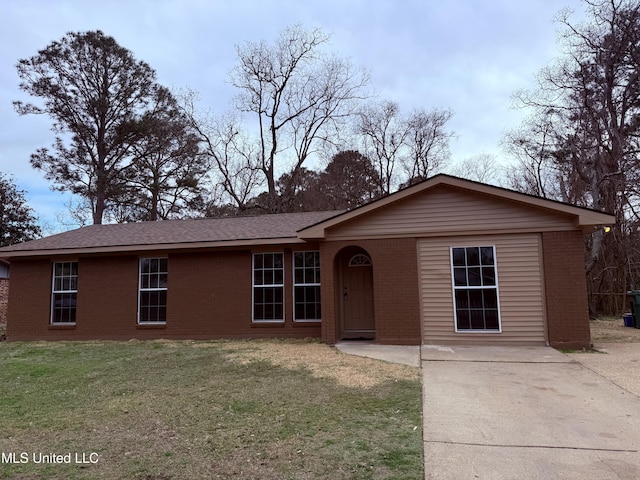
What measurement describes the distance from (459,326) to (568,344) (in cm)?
217

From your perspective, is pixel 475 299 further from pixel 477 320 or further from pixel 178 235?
pixel 178 235

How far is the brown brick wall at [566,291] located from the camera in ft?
29.4

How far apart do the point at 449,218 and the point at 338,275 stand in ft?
10.7

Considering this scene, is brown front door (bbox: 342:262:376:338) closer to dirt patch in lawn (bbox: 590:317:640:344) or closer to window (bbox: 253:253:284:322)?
window (bbox: 253:253:284:322)

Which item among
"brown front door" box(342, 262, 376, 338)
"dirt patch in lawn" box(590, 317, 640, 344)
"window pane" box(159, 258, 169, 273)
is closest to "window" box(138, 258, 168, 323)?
"window pane" box(159, 258, 169, 273)

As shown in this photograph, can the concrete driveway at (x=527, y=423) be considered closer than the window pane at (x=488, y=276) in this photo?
Yes

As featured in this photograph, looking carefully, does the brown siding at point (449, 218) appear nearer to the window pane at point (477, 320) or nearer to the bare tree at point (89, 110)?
the window pane at point (477, 320)

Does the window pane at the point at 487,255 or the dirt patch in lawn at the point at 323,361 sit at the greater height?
the window pane at the point at 487,255

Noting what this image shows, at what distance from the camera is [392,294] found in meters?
9.98

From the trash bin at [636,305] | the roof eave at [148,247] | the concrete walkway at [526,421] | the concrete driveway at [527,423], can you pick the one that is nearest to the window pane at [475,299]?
the concrete walkway at [526,421]

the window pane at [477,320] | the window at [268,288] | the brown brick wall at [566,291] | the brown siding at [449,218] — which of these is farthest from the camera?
the window at [268,288]

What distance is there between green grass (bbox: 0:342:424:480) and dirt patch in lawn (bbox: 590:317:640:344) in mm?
7464

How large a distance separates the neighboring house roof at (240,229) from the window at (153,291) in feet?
2.34

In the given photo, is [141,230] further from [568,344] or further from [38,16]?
[568,344]
